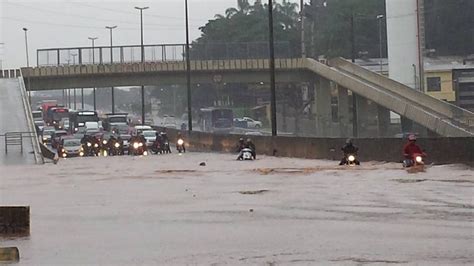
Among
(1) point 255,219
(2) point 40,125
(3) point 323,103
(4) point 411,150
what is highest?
(3) point 323,103

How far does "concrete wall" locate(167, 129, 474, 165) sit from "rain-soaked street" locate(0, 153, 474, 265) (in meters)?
2.44

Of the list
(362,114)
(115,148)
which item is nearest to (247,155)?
(115,148)

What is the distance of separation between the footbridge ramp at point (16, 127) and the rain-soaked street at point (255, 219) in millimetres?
20605

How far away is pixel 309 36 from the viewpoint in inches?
5020

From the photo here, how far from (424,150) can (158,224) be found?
706 inches

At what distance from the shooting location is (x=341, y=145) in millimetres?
38812

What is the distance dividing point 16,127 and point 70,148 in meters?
5.87

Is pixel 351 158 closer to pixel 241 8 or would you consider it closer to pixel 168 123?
pixel 168 123

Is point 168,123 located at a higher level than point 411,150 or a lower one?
higher

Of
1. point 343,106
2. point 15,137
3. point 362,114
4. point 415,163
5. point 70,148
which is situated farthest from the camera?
point 343,106

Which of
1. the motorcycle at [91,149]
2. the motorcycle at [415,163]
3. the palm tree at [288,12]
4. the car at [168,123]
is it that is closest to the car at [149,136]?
the motorcycle at [91,149]

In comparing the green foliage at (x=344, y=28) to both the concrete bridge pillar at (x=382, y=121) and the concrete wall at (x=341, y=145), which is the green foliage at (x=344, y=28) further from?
the concrete wall at (x=341, y=145)

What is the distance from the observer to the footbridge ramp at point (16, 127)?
47578 millimetres

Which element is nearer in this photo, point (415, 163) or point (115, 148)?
point (415, 163)
